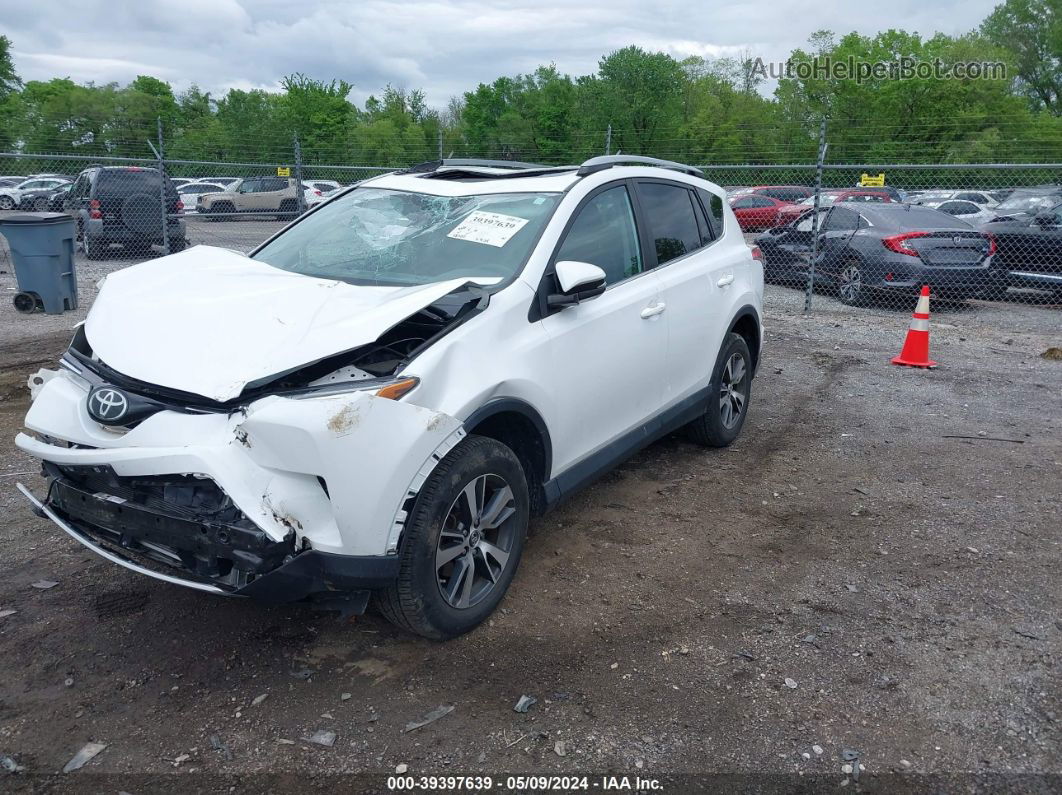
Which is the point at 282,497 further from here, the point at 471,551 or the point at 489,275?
the point at 489,275

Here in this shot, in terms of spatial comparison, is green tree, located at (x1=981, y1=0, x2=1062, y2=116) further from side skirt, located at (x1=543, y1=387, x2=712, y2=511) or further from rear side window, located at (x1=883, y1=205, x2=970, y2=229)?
side skirt, located at (x1=543, y1=387, x2=712, y2=511)

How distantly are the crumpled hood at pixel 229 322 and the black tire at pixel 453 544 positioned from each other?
1.95 ft

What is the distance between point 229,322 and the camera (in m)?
3.29

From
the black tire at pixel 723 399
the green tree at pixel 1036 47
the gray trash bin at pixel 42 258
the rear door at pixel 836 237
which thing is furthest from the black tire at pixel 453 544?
the green tree at pixel 1036 47

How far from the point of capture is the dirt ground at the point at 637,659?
2.81 m

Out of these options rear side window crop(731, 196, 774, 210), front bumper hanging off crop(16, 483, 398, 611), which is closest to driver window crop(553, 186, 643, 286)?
front bumper hanging off crop(16, 483, 398, 611)

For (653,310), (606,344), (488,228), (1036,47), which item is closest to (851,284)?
(653,310)

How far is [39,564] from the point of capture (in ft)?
13.4

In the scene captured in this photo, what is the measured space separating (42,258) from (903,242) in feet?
35.3

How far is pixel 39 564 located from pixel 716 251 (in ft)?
13.6

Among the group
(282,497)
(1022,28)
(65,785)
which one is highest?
(1022,28)

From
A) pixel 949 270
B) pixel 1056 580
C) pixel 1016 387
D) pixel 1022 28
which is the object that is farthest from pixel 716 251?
pixel 1022 28

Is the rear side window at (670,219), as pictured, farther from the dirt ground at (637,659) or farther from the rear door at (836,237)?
the rear door at (836,237)

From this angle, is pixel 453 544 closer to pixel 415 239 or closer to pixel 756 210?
pixel 415 239
